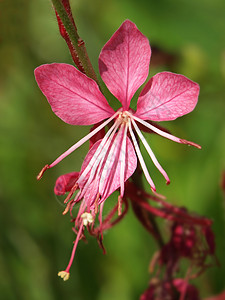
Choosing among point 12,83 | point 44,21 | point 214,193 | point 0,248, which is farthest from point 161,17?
point 0,248

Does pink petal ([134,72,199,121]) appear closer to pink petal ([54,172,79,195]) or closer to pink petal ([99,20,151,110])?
pink petal ([99,20,151,110])

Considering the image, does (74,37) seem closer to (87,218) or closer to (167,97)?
(167,97)

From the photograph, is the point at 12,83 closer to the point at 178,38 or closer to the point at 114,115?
the point at 178,38

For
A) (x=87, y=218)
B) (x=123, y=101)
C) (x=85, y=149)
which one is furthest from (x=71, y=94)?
(x=85, y=149)

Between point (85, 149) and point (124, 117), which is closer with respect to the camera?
point (124, 117)

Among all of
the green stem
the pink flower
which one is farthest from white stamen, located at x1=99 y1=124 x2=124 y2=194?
the green stem
